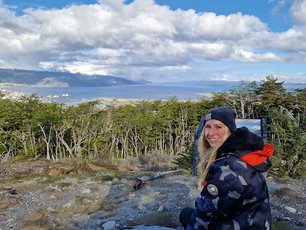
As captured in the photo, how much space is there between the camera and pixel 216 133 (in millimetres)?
2557

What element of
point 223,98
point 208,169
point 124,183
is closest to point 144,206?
point 124,183

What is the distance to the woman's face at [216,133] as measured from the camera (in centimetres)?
254

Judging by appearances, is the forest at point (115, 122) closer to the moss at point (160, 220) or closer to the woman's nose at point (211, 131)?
the moss at point (160, 220)

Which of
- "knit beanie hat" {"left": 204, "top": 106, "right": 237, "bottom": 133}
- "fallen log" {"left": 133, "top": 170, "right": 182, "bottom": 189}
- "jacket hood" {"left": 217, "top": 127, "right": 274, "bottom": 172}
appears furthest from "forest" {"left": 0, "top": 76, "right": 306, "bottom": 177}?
"jacket hood" {"left": 217, "top": 127, "right": 274, "bottom": 172}

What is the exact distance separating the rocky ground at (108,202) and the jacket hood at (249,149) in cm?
229

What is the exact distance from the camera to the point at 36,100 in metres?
25.1

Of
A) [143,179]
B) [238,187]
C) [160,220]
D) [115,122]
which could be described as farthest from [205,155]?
[115,122]

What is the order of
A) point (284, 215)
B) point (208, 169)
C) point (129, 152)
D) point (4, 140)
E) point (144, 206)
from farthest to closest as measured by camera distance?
point (129, 152) < point (4, 140) < point (144, 206) < point (284, 215) < point (208, 169)

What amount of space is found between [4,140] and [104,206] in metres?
20.6

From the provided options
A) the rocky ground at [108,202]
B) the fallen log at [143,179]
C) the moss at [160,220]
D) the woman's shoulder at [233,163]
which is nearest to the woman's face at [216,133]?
the woman's shoulder at [233,163]

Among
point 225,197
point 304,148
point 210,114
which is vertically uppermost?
point 210,114

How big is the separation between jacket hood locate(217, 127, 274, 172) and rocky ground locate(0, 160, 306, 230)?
7.50ft

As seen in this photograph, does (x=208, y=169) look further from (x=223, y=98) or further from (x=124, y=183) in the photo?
(x=223, y=98)

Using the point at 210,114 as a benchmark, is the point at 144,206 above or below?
below
